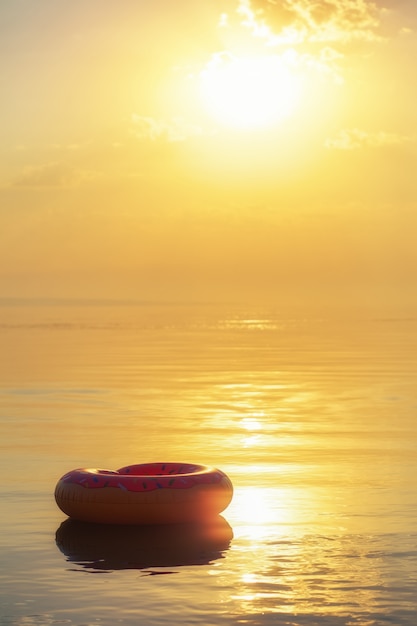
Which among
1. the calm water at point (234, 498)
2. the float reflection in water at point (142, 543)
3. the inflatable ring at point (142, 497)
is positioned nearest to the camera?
the calm water at point (234, 498)

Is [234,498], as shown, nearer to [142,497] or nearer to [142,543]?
[142,497]

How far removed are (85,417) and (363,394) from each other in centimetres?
915

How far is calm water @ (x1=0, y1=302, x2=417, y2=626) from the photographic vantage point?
10.9 m

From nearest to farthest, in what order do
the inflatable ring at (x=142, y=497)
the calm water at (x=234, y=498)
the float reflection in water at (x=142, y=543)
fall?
the calm water at (x=234, y=498), the float reflection in water at (x=142, y=543), the inflatable ring at (x=142, y=497)

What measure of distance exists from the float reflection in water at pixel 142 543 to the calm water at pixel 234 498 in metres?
0.03

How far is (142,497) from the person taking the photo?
1438 centimetres

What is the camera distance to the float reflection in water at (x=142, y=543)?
1271 centimetres

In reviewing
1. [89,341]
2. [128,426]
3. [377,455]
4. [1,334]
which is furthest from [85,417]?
[1,334]

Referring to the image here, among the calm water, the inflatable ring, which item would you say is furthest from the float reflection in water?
the inflatable ring

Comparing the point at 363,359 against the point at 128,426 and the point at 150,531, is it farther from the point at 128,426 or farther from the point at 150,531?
the point at 150,531

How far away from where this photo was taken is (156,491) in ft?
47.4

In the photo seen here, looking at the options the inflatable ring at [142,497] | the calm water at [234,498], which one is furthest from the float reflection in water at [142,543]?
the inflatable ring at [142,497]

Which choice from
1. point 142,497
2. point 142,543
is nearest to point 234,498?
point 142,497

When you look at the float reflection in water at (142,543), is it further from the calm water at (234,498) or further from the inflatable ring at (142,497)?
the inflatable ring at (142,497)
